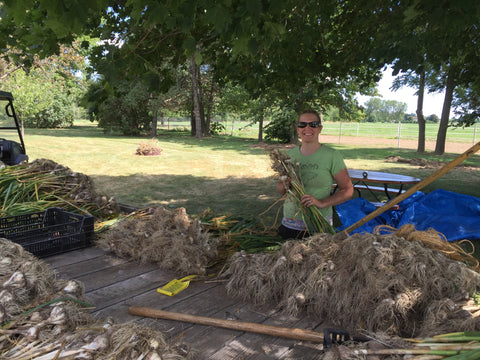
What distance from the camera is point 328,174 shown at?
10.5 ft

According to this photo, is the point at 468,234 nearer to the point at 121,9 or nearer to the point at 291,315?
Answer: the point at 291,315

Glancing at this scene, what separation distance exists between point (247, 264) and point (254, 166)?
33.2 feet

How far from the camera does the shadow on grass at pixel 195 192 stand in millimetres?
7109

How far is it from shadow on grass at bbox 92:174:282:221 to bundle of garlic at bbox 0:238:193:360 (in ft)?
15.3

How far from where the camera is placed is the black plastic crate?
3.01m

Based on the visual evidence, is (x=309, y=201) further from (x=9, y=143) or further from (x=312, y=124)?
(x=9, y=143)

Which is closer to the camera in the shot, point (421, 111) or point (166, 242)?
point (166, 242)

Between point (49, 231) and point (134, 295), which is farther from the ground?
point (49, 231)

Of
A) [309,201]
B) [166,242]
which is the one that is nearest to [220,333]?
[166,242]

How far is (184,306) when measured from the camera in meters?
2.38

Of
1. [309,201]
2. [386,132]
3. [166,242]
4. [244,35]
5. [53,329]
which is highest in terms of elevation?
[244,35]

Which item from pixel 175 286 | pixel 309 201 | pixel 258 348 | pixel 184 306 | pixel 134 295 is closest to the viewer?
pixel 258 348

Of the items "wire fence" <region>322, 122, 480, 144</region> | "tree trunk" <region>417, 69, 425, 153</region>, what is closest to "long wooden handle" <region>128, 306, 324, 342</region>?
"tree trunk" <region>417, 69, 425, 153</region>

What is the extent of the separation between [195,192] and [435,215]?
Result: 5.11 m
